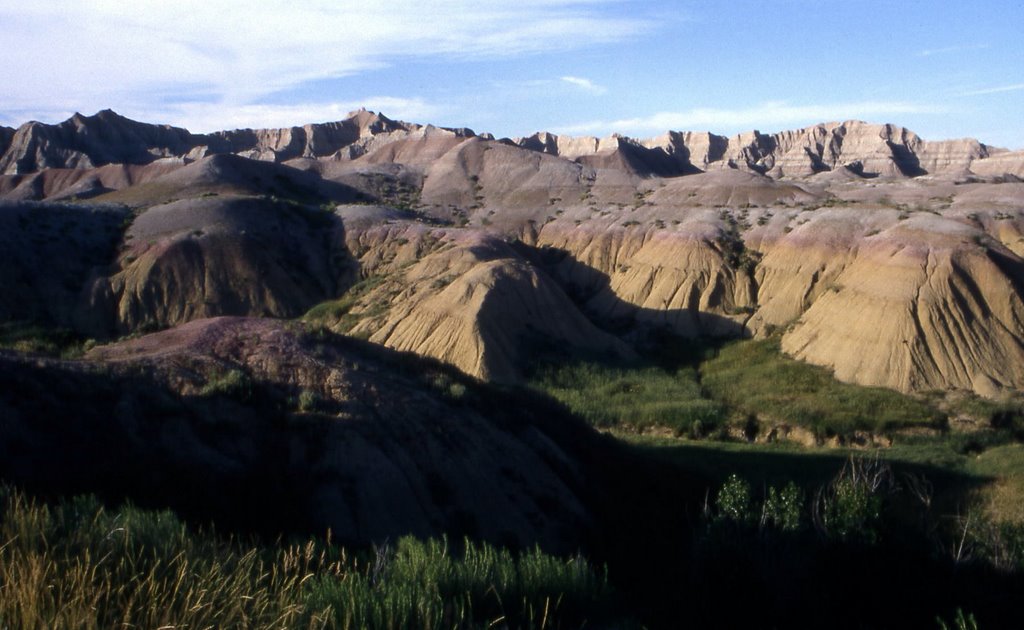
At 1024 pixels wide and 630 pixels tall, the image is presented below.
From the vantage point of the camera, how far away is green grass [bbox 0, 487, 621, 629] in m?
5.06

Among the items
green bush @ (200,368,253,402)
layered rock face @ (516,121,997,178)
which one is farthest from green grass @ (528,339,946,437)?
layered rock face @ (516,121,997,178)

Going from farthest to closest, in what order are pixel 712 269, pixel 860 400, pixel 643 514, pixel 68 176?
1. pixel 68 176
2. pixel 712 269
3. pixel 860 400
4. pixel 643 514

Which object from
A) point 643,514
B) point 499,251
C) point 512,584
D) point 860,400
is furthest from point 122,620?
point 499,251

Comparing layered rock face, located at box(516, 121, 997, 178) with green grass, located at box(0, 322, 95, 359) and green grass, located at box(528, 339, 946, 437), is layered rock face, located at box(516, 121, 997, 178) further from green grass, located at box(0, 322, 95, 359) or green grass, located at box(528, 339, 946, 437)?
green grass, located at box(0, 322, 95, 359)

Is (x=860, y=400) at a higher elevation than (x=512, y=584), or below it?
below

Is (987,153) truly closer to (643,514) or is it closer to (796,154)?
(796,154)

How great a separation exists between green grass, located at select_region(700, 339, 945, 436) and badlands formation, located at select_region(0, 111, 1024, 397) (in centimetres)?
148

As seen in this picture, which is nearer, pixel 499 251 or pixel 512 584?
pixel 512 584

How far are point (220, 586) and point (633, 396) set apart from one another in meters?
34.8

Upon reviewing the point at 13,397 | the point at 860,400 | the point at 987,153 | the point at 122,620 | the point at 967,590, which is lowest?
the point at 860,400

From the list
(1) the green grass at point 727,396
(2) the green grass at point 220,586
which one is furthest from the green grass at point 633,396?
(2) the green grass at point 220,586

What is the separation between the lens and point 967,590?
36.0 ft

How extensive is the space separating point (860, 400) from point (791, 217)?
73.8 ft

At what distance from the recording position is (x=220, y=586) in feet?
18.1
